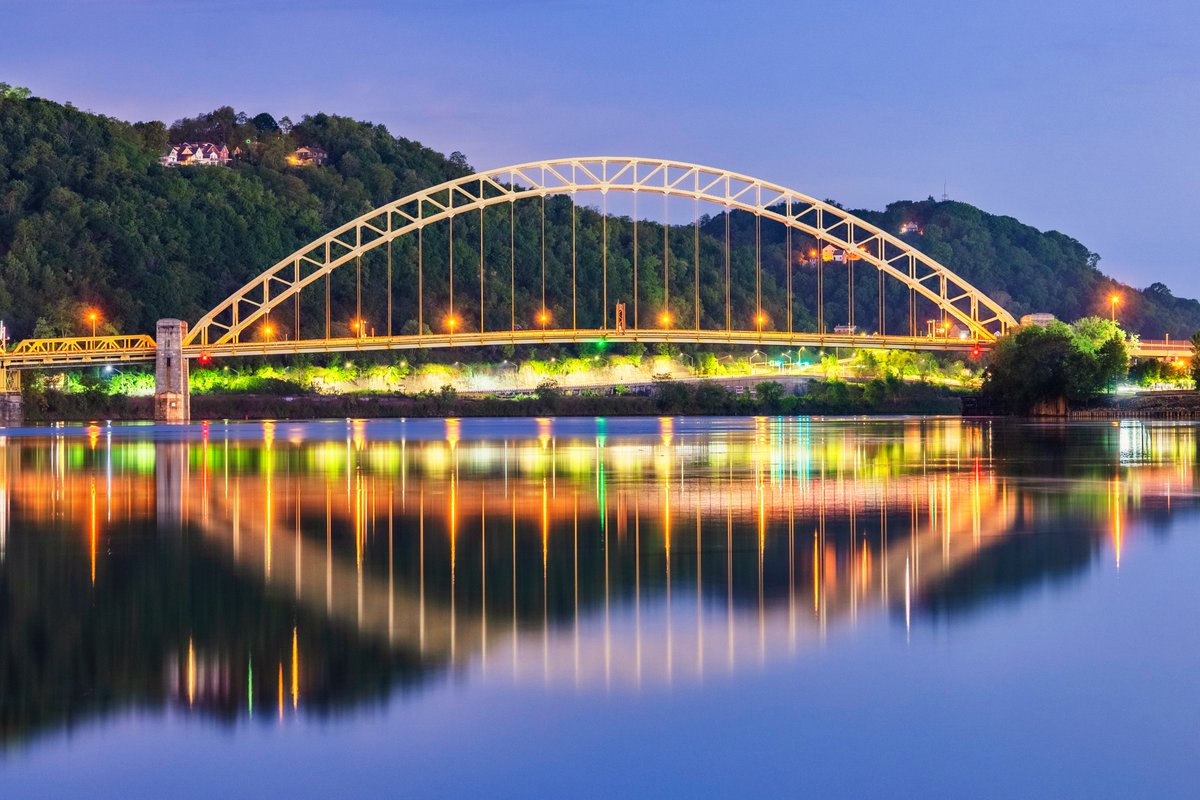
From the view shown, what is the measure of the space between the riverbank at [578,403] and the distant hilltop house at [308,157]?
47.0m

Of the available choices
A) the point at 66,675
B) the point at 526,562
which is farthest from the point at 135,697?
→ the point at 526,562

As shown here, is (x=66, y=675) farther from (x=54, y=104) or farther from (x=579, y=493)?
(x=54, y=104)

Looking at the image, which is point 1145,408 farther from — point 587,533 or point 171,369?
point 587,533

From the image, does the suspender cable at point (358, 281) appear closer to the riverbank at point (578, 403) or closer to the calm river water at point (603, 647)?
the riverbank at point (578, 403)

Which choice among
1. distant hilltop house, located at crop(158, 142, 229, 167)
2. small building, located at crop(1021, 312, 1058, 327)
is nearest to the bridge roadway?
small building, located at crop(1021, 312, 1058, 327)

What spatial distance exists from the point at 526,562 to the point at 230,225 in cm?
13747

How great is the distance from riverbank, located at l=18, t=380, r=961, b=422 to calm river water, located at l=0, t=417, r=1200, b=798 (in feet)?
316

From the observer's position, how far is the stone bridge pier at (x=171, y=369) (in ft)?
377

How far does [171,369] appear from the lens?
117 metres

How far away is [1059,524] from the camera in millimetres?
22484

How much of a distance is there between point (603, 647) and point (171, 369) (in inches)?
4263

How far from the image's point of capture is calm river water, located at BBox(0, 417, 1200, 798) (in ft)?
30.6

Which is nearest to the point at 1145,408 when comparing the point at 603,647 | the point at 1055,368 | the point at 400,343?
the point at 1055,368

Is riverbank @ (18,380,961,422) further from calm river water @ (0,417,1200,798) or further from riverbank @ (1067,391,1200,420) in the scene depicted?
calm river water @ (0,417,1200,798)
